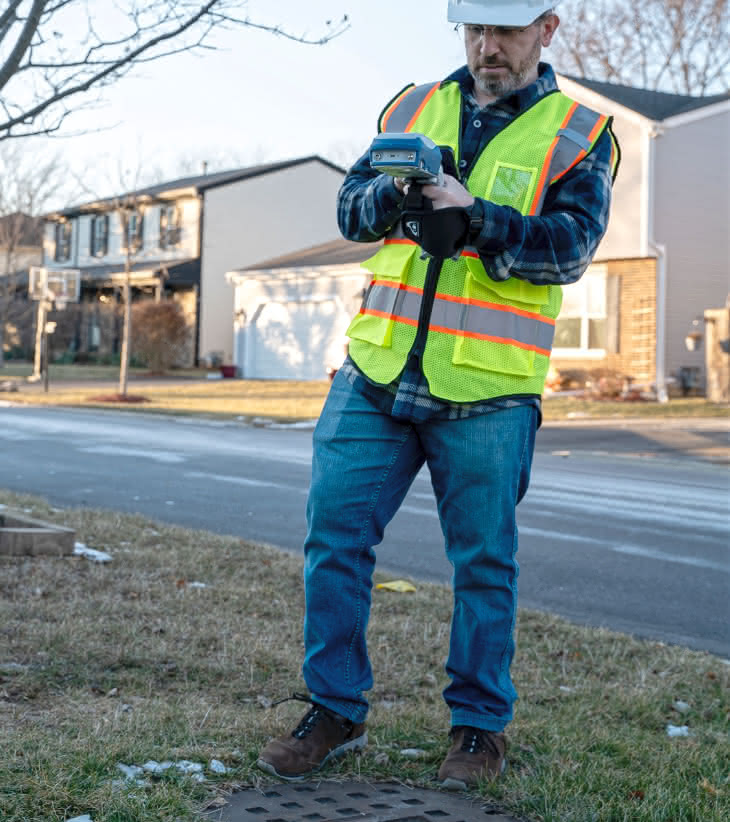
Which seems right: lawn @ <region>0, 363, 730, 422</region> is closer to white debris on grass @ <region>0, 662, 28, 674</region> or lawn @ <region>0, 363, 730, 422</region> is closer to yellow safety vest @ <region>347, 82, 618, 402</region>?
white debris on grass @ <region>0, 662, 28, 674</region>

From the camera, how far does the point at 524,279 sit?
3299mm

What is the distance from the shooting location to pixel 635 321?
26.0 m

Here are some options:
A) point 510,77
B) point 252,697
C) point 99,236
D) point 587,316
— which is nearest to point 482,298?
point 510,77

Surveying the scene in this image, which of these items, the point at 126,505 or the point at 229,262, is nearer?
the point at 126,505

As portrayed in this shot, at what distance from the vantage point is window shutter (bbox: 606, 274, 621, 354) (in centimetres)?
2628

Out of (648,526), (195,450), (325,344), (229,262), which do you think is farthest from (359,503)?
(229,262)

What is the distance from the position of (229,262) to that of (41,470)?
30031 mm

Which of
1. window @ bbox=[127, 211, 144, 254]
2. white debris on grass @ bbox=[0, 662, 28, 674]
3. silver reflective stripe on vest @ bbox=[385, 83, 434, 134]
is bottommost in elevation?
white debris on grass @ bbox=[0, 662, 28, 674]

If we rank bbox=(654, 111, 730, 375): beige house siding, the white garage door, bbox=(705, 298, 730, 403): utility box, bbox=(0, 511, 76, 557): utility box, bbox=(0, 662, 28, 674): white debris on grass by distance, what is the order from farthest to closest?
the white garage door
bbox=(654, 111, 730, 375): beige house siding
bbox=(705, 298, 730, 403): utility box
bbox=(0, 511, 76, 557): utility box
bbox=(0, 662, 28, 674): white debris on grass

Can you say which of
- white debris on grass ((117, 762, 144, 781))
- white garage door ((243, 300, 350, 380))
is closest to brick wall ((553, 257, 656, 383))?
white garage door ((243, 300, 350, 380))

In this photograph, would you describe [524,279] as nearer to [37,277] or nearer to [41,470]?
[41,470]

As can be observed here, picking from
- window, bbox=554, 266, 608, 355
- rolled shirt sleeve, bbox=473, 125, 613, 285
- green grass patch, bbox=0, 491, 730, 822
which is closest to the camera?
green grass patch, bbox=0, 491, 730, 822

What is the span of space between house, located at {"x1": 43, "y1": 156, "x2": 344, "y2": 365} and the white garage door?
3.50m

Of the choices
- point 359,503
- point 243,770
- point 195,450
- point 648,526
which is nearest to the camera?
point 243,770
